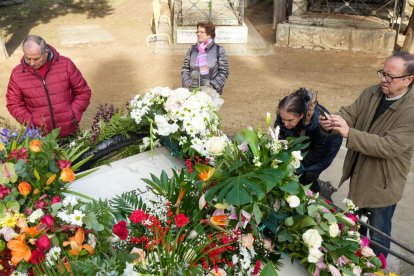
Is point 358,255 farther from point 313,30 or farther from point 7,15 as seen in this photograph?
point 7,15

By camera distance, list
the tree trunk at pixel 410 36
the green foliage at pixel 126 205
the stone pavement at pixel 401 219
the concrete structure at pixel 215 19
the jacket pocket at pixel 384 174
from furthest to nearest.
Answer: the concrete structure at pixel 215 19, the tree trunk at pixel 410 36, the stone pavement at pixel 401 219, the jacket pocket at pixel 384 174, the green foliage at pixel 126 205

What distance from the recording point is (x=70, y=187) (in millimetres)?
2586

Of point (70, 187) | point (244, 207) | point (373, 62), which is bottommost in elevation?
point (373, 62)

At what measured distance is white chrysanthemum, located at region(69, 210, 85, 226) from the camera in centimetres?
191

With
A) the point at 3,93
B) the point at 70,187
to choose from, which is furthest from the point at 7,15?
the point at 70,187

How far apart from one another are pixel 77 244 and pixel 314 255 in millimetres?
1021

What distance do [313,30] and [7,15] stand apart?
858 centimetres

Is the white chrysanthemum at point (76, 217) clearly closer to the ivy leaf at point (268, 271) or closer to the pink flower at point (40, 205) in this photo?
the pink flower at point (40, 205)

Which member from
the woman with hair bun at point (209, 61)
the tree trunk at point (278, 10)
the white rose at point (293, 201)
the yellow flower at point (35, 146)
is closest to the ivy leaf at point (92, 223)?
the yellow flower at point (35, 146)

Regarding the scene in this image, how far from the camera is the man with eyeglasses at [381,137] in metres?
2.67

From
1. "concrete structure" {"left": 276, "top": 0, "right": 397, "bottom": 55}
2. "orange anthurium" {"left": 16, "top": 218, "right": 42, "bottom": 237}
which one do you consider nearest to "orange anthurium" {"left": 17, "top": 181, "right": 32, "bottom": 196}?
"orange anthurium" {"left": 16, "top": 218, "right": 42, "bottom": 237}

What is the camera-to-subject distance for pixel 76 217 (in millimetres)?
1925

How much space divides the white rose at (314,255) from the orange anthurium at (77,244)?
94 centimetres

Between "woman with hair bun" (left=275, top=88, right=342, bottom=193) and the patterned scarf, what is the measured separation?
70.7 inches
